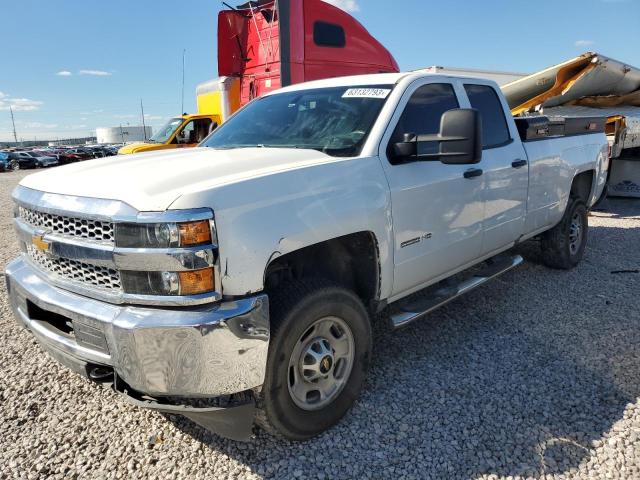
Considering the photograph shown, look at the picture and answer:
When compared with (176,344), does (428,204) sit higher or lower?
higher

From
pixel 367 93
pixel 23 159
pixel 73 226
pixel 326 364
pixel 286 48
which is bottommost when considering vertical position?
Result: pixel 23 159

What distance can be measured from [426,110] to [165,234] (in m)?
2.11

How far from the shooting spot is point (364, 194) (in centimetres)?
266

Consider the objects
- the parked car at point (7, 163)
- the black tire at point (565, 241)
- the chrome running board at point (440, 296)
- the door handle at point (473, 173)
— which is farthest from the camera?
the parked car at point (7, 163)

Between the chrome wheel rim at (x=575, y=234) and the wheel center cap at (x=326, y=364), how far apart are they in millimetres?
3842

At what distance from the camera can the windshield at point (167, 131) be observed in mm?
11156

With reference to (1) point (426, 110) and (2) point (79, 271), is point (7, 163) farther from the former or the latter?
(1) point (426, 110)

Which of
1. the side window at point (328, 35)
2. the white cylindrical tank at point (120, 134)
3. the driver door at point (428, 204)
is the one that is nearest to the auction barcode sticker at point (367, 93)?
the driver door at point (428, 204)

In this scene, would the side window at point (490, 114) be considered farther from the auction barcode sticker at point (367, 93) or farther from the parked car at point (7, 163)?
the parked car at point (7, 163)

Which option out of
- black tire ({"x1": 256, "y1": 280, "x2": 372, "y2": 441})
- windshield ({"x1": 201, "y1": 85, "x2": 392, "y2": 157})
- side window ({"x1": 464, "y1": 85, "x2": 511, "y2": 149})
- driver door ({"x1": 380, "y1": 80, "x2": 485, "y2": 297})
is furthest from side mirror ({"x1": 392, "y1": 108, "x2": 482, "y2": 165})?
side window ({"x1": 464, "y1": 85, "x2": 511, "y2": 149})

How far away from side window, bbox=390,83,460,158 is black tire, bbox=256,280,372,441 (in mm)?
1070

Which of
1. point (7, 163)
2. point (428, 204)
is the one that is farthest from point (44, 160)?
point (428, 204)

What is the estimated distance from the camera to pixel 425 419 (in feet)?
9.00

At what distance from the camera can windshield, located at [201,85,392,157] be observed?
2977 millimetres
